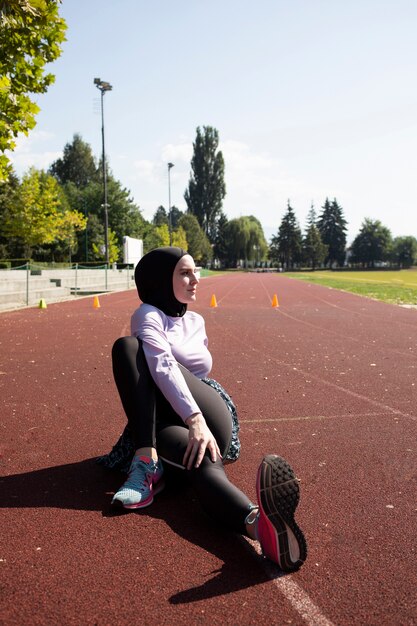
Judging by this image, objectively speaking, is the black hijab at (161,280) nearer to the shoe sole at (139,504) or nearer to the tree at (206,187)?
the shoe sole at (139,504)

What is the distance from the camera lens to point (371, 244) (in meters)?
131

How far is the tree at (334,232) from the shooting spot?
4995 inches

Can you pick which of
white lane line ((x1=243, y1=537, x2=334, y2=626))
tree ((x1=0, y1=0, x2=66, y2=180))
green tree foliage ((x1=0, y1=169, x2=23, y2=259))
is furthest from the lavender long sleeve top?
green tree foliage ((x1=0, y1=169, x2=23, y2=259))

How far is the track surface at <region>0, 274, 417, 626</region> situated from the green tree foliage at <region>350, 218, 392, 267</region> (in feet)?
425

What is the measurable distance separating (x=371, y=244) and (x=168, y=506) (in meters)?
135

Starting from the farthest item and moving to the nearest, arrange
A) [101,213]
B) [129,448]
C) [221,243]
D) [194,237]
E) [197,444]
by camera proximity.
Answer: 1. [221,243]
2. [194,237]
3. [101,213]
4. [129,448]
5. [197,444]

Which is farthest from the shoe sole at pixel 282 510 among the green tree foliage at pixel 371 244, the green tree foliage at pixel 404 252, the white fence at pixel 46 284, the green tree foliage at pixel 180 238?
the green tree foliage at pixel 404 252

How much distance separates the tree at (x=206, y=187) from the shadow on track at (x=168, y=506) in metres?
103

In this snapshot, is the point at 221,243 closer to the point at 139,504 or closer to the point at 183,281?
the point at 183,281

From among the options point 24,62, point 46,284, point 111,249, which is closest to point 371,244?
point 111,249

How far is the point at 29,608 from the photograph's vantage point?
2.24 meters

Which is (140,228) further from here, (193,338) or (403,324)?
(193,338)

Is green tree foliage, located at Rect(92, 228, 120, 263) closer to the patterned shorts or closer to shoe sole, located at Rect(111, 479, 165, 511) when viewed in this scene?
the patterned shorts

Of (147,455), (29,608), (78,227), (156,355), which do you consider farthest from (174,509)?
(78,227)
